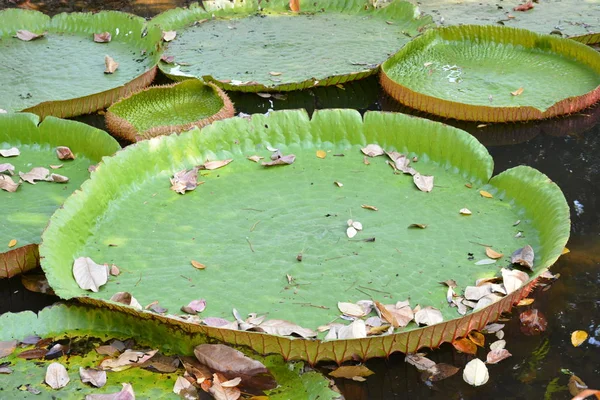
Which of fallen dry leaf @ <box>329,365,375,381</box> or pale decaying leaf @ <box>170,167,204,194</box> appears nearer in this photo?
fallen dry leaf @ <box>329,365,375,381</box>

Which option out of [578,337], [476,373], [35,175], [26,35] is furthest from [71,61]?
[578,337]

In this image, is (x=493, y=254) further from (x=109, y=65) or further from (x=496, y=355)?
(x=109, y=65)

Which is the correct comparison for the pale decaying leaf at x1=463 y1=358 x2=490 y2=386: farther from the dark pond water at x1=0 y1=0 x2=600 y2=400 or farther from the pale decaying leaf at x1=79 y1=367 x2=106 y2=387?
the pale decaying leaf at x1=79 y1=367 x2=106 y2=387

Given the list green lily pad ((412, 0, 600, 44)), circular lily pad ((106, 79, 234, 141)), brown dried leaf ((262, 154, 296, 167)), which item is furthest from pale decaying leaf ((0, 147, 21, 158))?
green lily pad ((412, 0, 600, 44))

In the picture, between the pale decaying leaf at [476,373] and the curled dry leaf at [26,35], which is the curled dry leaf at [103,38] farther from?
the pale decaying leaf at [476,373]

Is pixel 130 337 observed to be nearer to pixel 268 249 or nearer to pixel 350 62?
pixel 268 249

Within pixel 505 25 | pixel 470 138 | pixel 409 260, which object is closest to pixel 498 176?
pixel 470 138
